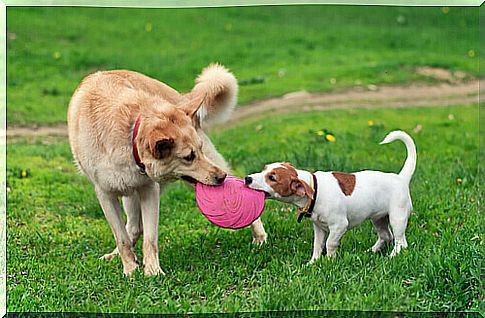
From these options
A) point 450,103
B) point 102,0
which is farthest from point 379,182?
point 450,103

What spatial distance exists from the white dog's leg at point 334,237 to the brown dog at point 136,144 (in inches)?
34.8

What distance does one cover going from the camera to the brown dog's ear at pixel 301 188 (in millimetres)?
5547

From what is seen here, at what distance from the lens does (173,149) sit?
5.38 meters

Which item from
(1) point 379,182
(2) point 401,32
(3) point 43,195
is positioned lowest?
(3) point 43,195

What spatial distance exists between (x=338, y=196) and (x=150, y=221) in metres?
1.43

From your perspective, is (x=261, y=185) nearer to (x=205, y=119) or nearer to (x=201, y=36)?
(x=205, y=119)

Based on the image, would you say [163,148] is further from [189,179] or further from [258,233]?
[258,233]

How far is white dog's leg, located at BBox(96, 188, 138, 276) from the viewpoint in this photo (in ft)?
19.7

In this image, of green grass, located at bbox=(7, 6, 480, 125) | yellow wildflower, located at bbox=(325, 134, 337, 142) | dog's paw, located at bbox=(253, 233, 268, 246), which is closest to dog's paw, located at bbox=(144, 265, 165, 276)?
dog's paw, located at bbox=(253, 233, 268, 246)

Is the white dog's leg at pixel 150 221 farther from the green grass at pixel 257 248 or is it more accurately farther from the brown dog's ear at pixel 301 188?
the brown dog's ear at pixel 301 188

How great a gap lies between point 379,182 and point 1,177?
2.66m

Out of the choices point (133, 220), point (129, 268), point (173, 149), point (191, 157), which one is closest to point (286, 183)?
point (191, 157)

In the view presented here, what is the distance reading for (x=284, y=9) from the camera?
15734 millimetres

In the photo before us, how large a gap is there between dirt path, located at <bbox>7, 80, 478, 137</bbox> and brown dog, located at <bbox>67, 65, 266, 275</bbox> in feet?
18.3
